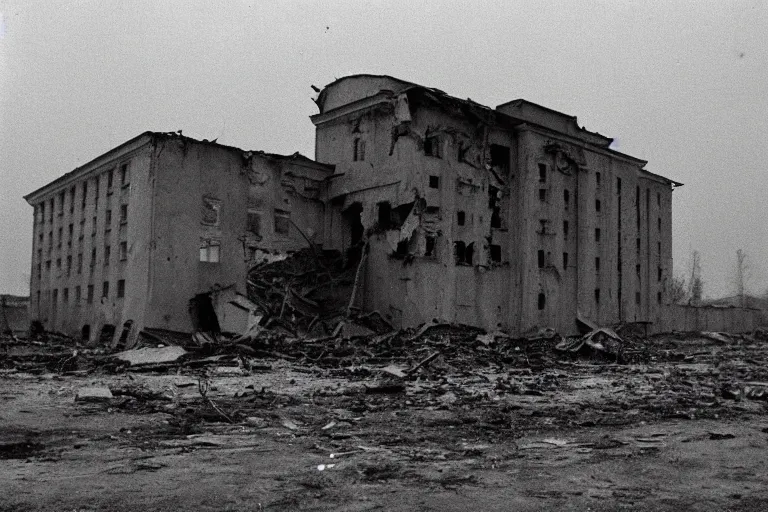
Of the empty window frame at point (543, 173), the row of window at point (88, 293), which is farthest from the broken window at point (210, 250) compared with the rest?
the empty window frame at point (543, 173)

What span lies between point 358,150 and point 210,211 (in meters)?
8.58

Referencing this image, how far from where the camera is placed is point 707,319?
49.2 meters

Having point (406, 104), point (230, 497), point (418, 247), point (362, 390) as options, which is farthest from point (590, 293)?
point (230, 497)

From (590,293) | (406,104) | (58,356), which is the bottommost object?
(58,356)

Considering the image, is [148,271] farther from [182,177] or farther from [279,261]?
[279,261]

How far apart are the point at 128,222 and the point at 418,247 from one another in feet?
41.1

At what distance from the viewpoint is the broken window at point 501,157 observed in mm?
36375

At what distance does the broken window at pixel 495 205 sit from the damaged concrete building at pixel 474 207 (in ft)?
0.17

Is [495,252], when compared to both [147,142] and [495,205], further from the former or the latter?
[147,142]

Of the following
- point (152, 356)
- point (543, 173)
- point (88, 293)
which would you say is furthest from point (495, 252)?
point (152, 356)

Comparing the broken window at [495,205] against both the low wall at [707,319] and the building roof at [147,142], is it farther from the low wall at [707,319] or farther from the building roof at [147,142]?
the low wall at [707,319]

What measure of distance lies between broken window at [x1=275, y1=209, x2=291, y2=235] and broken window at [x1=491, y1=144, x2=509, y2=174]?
36.5 feet

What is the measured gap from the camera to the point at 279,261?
31672 mm

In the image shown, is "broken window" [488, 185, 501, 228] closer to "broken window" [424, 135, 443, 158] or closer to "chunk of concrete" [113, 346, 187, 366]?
"broken window" [424, 135, 443, 158]
